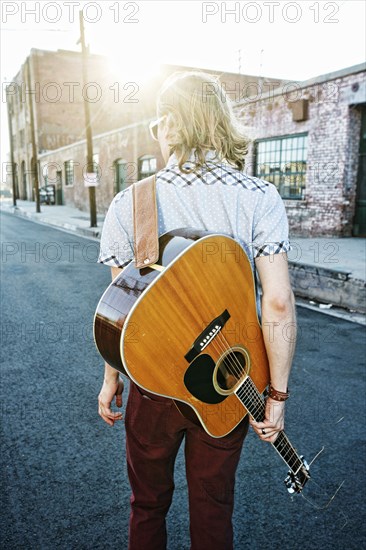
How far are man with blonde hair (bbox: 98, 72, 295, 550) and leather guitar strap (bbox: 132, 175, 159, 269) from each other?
0.04 m

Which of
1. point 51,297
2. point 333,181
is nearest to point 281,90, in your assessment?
point 333,181

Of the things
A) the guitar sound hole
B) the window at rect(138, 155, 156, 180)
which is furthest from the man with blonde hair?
the window at rect(138, 155, 156, 180)

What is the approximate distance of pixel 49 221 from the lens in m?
20.2

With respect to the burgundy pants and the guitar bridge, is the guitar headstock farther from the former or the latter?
the guitar bridge

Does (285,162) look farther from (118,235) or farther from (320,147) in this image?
(118,235)

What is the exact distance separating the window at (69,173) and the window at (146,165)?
9.46 m

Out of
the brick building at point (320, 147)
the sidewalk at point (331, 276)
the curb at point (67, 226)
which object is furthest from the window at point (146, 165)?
the sidewalk at point (331, 276)

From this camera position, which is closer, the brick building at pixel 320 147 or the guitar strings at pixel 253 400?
the guitar strings at pixel 253 400

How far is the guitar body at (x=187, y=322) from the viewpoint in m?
1.24

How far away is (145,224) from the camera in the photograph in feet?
4.29

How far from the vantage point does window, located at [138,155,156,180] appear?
1905cm

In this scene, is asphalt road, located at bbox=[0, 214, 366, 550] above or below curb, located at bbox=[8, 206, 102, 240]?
below

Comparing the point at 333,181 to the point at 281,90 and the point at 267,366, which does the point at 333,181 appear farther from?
the point at 267,366

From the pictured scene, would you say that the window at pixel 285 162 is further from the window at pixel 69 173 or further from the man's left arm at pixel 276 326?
the window at pixel 69 173
